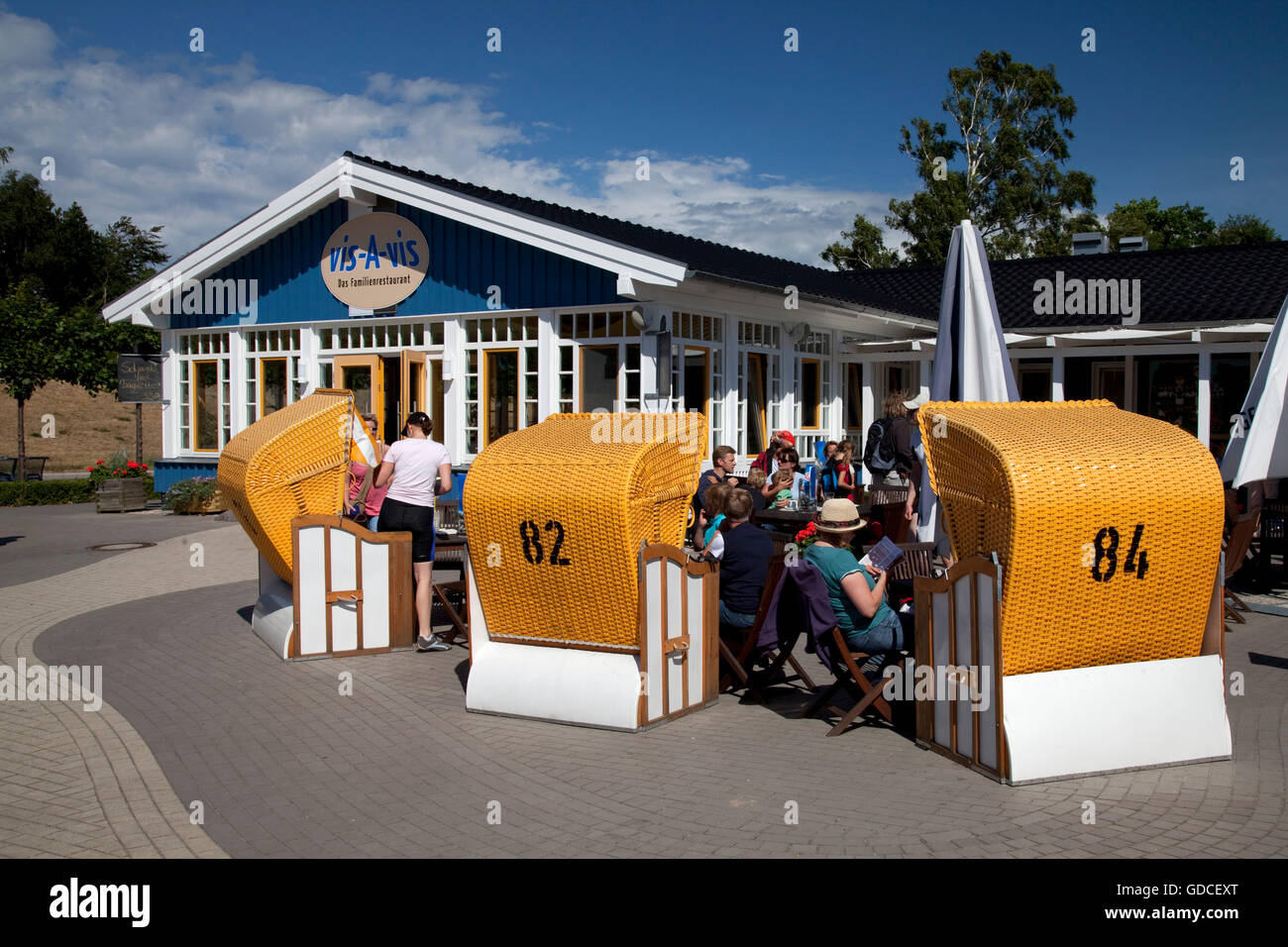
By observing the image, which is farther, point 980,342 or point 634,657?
point 980,342

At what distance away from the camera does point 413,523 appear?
820 cm

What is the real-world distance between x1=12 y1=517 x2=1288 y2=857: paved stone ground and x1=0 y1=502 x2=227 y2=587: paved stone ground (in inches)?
263

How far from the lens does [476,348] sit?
48.6ft

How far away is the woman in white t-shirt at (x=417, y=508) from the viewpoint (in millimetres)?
8203

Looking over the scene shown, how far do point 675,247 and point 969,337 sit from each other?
9022mm

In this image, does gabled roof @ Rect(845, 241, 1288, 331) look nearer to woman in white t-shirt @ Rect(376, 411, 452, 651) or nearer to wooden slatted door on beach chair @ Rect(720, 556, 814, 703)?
wooden slatted door on beach chair @ Rect(720, 556, 814, 703)

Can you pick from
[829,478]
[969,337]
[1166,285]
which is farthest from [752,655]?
[1166,285]

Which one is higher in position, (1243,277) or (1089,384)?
(1243,277)

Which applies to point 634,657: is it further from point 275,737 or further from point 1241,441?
point 1241,441

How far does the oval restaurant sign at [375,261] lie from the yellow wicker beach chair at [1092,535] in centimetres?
1116

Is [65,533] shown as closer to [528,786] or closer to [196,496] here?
[196,496]
